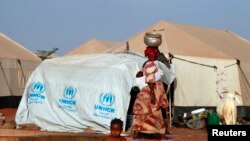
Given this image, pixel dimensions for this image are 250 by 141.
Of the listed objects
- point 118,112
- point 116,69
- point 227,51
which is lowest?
point 118,112

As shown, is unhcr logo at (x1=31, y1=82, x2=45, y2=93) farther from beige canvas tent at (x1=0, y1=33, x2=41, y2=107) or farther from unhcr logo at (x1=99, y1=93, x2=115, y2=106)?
beige canvas tent at (x1=0, y1=33, x2=41, y2=107)

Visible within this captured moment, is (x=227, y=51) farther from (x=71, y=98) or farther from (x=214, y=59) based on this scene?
(x=71, y=98)

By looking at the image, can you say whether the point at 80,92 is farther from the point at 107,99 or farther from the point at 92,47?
the point at 92,47

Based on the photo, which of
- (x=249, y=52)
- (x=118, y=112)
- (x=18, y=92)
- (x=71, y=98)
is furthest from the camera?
(x=18, y=92)

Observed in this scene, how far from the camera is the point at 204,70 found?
16125 mm

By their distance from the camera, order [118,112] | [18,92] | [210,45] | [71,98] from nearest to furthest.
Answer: [118,112] → [71,98] → [210,45] → [18,92]

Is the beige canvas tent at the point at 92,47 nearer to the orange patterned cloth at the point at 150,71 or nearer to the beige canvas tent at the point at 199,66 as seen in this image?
the beige canvas tent at the point at 199,66

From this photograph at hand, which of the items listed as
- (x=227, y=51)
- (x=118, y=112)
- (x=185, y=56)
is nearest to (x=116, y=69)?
(x=118, y=112)

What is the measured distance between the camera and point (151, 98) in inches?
298

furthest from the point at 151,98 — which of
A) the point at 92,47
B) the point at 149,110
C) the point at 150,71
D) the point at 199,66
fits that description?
the point at 92,47

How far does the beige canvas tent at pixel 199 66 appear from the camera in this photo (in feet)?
51.2

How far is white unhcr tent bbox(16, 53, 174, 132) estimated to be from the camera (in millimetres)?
11836

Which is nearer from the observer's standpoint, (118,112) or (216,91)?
(118,112)

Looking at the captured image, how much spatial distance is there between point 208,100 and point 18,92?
34.1 feet
